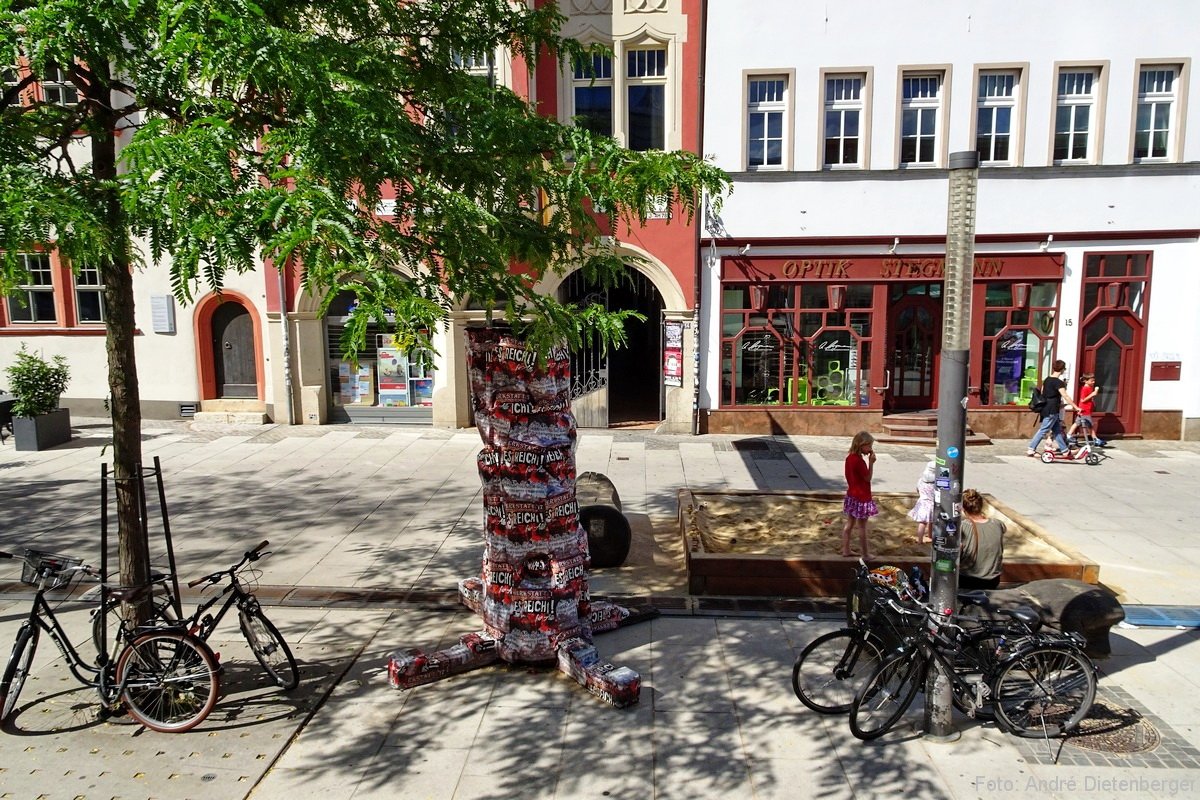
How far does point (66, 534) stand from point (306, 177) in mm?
7809

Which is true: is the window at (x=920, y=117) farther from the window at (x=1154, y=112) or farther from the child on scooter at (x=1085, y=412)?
the child on scooter at (x=1085, y=412)

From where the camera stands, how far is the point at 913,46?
15383mm

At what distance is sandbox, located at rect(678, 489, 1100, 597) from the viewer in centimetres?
773

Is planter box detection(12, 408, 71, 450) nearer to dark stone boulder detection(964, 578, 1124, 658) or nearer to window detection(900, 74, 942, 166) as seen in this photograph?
dark stone boulder detection(964, 578, 1124, 658)

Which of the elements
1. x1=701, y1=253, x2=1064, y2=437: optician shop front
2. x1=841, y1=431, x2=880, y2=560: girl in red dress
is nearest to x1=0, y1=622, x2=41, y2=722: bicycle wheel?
x1=841, y1=431, x2=880, y2=560: girl in red dress

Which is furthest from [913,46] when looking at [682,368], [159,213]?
[159,213]

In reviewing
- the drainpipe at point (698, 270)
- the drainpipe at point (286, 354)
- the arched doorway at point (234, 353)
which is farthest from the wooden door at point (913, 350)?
the arched doorway at point (234, 353)

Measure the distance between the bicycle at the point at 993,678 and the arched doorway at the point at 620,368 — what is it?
842 cm

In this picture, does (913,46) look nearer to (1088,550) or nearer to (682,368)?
(682,368)

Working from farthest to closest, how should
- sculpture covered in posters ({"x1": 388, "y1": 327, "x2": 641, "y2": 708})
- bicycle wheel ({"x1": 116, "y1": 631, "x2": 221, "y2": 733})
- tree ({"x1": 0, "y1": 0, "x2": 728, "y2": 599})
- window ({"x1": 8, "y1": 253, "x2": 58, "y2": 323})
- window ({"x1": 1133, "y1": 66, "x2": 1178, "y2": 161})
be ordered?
window ({"x1": 8, "y1": 253, "x2": 58, "y2": 323})
window ({"x1": 1133, "y1": 66, "x2": 1178, "y2": 161})
sculpture covered in posters ({"x1": 388, "y1": 327, "x2": 641, "y2": 708})
bicycle wheel ({"x1": 116, "y1": 631, "x2": 221, "y2": 733})
tree ({"x1": 0, "y1": 0, "x2": 728, "y2": 599})

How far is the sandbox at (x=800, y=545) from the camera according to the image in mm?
7734

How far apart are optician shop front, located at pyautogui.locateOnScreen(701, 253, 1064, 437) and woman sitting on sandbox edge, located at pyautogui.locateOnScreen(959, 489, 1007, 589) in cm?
979

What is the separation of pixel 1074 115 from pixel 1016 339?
4.28 meters

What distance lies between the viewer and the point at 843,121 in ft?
51.8
